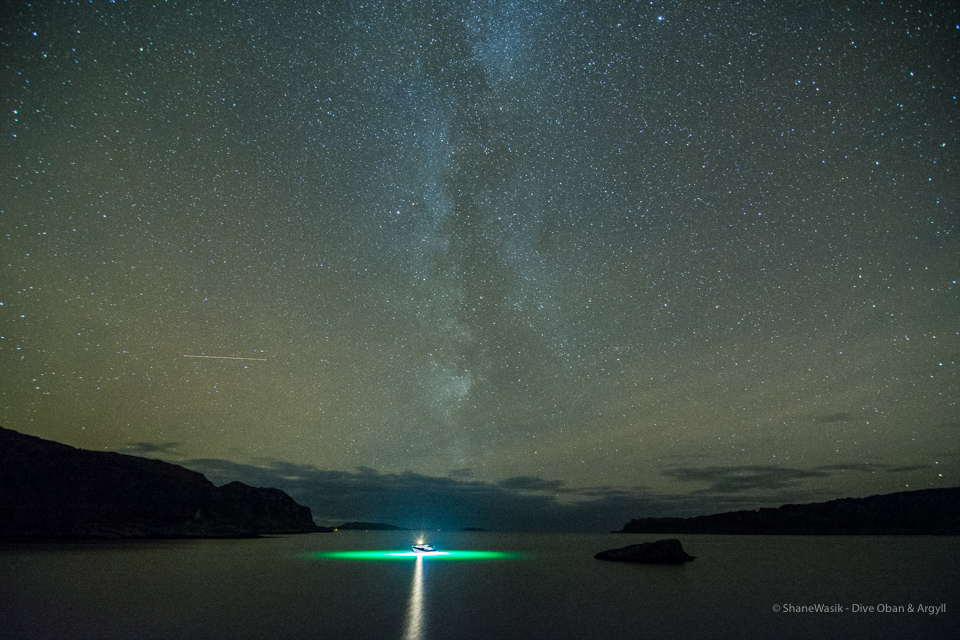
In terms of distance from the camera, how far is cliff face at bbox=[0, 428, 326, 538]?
80188mm

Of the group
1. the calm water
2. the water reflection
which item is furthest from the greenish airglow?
the water reflection

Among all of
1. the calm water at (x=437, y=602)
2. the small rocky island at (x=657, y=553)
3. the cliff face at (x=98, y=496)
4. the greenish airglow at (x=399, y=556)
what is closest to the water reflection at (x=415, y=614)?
the calm water at (x=437, y=602)

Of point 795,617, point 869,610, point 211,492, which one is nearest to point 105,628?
point 795,617

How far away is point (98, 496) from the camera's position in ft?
320

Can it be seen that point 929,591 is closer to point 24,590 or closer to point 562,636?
point 562,636

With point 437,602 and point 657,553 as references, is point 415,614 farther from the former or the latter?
point 657,553

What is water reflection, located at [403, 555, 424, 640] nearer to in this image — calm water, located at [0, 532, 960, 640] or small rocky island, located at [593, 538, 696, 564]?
calm water, located at [0, 532, 960, 640]

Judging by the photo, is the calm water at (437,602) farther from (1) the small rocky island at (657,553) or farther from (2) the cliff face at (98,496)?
(2) the cliff face at (98,496)

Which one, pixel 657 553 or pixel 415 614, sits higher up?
pixel 415 614

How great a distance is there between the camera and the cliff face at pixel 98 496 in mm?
80188

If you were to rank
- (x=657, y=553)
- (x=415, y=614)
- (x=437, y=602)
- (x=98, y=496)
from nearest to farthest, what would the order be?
(x=415, y=614), (x=437, y=602), (x=657, y=553), (x=98, y=496)

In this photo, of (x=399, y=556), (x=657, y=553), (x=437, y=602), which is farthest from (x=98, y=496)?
(x=657, y=553)

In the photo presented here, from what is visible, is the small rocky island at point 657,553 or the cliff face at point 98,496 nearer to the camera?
the small rocky island at point 657,553

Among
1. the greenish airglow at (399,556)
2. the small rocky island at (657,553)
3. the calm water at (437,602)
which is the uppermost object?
the calm water at (437,602)
